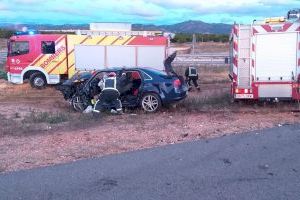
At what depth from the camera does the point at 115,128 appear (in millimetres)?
12281

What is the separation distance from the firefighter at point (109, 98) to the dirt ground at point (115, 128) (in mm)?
414

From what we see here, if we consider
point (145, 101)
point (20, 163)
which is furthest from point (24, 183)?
point (145, 101)

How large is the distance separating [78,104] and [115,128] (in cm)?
402

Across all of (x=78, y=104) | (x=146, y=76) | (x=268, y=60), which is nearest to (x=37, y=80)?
(x=78, y=104)

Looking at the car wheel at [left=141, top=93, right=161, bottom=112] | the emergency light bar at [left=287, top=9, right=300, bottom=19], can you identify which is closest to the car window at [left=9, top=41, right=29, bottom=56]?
the car wheel at [left=141, top=93, right=161, bottom=112]

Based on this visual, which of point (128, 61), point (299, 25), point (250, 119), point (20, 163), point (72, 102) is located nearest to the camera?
point (20, 163)

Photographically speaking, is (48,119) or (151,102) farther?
(151,102)

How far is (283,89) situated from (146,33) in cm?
1121

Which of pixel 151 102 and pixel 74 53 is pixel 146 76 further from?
pixel 74 53

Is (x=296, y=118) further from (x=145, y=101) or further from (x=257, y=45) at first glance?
(x=145, y=101)

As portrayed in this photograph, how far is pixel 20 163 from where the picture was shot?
8688mm

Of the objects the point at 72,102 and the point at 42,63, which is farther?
the point at 42,63

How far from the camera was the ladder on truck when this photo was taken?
15367 mm

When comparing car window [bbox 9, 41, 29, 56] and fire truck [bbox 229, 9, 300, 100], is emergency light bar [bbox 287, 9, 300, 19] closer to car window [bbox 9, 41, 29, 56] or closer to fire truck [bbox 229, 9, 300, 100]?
fire truck [bbox 229, 9, 300, 100]
